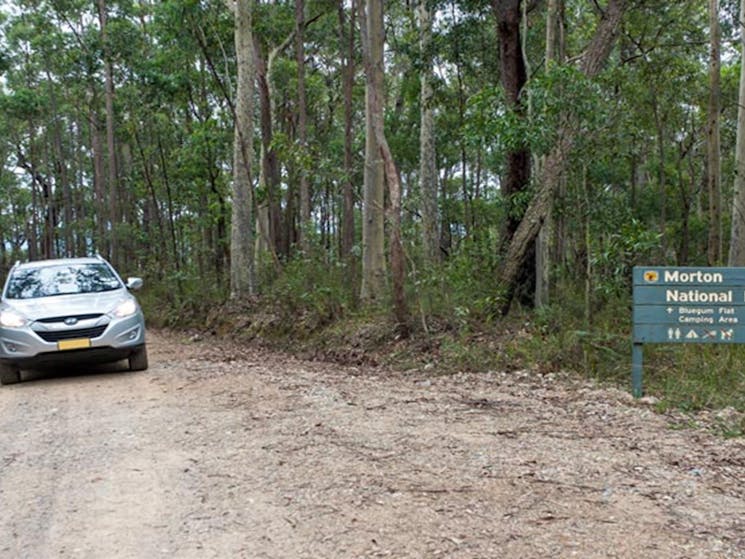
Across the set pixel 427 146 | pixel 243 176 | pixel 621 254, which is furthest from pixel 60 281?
pixel 427 146

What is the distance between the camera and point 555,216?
35.6 feet

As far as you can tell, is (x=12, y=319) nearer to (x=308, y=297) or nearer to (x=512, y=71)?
(x=308, y=297)

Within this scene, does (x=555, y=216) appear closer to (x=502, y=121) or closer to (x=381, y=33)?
(x=502, y=121)

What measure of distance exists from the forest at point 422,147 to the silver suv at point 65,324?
3.84 metres

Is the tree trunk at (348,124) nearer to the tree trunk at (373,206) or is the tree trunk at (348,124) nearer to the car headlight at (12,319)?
the tree trunk at (373,206)

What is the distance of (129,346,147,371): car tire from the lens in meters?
9.34

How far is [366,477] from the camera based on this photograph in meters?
4.45

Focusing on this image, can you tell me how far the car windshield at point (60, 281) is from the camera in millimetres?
9453

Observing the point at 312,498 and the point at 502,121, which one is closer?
the point at 312,498

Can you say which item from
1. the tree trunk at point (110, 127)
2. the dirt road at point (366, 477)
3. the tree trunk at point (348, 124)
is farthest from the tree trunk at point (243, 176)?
the tree trunk at point (110, 127)

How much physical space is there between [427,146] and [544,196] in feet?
29.2

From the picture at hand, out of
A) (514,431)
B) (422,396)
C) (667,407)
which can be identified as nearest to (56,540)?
(514,431)

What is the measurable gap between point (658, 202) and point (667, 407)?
781 inches

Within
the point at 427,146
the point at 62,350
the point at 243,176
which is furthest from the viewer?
the point at 427,146
